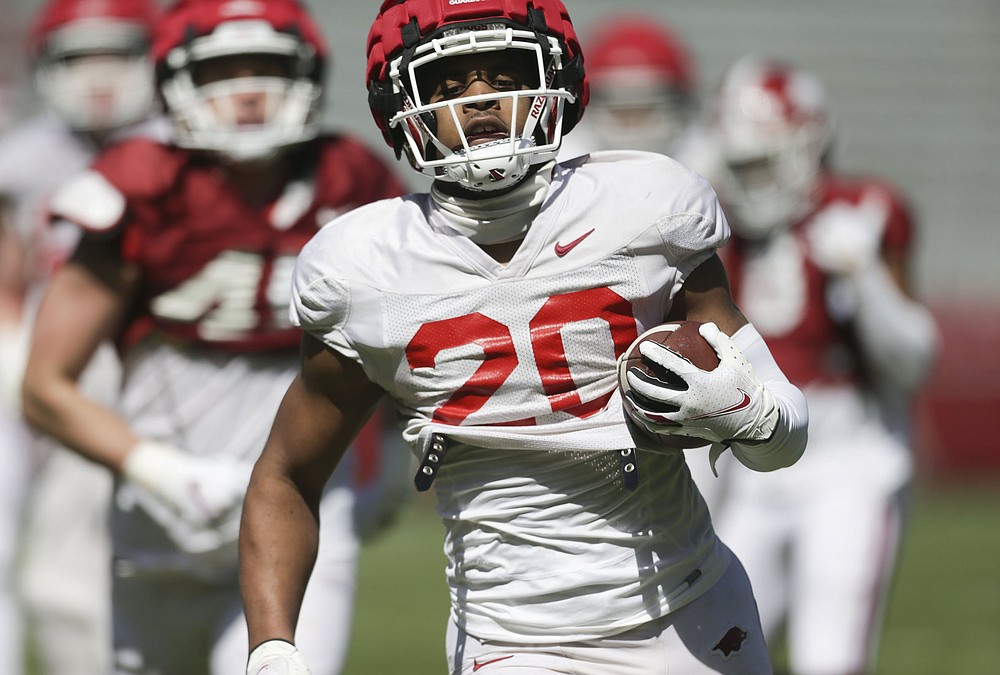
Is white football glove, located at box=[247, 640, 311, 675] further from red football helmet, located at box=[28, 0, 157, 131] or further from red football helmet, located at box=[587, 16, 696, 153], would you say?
red football helmet, located at box=[587, 16, 696, 153]

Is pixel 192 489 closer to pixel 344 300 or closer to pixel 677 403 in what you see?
pixel 344 300

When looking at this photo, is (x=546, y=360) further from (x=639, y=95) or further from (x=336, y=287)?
(x=639, y=95)

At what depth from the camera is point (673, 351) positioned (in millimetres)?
2223

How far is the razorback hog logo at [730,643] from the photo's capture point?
2488 mm

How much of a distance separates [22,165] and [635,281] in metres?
3.14

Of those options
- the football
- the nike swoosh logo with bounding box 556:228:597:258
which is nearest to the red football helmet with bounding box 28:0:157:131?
the nike swoosh logo with bounding box 556:228:597:258

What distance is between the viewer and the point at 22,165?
16.4 feet

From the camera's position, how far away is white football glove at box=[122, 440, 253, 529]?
3354 mm

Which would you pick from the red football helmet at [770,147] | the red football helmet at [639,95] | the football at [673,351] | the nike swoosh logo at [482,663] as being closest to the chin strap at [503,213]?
the football at [673,351]

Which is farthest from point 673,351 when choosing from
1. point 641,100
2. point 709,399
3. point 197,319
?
point 641,100

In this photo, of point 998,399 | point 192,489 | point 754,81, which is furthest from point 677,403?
point 998,399

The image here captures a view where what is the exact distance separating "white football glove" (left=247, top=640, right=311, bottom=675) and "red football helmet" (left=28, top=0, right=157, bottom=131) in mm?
3037

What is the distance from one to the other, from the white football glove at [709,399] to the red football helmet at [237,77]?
1495mm

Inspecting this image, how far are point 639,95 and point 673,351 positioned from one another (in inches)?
172
